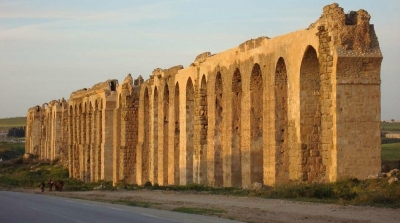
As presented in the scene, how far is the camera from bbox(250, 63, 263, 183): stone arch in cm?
2209

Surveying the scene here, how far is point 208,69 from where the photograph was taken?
26.0m

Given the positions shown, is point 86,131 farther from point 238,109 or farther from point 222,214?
point 222,214

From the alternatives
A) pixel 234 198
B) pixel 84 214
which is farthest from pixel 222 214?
pixel 234 198

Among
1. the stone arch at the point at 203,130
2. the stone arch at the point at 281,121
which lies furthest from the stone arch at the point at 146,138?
the stone arch at the point at 281,121

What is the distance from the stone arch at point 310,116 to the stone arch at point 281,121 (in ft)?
5.02

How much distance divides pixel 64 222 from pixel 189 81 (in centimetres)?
1663

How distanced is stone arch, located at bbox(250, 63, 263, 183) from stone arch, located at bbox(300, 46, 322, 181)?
3577 millimetres

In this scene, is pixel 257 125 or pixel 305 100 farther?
pixel 257 125

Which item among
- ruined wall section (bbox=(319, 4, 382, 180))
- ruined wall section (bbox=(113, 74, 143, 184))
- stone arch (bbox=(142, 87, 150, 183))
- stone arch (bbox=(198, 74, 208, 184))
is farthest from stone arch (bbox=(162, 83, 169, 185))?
ruined wall section (bbox=(319, 4, 382, 180))

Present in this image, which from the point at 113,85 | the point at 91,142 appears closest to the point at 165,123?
the point at 113,85

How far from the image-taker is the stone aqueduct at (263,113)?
17016 mm

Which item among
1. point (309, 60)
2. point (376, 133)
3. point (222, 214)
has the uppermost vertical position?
point (309, 60)

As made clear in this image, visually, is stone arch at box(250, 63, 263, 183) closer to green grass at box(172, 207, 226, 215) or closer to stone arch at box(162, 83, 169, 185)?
green grass at box(172, 207, 226, 215)

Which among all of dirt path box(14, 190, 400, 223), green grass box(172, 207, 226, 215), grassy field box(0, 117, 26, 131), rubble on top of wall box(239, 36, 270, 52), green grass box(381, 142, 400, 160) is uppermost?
grassy field box(0, 117, 26, 131)
